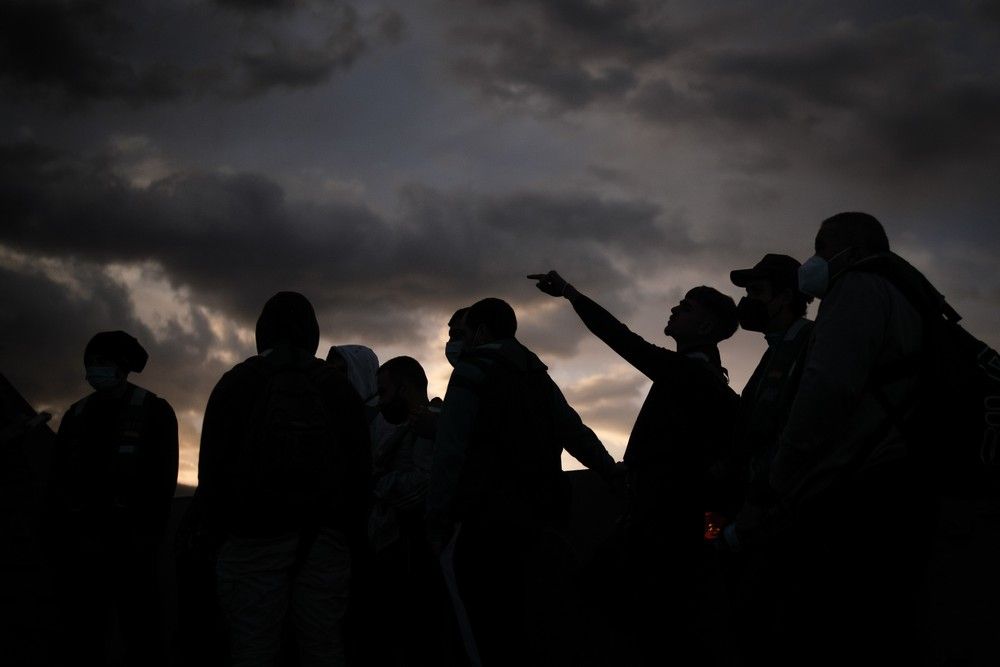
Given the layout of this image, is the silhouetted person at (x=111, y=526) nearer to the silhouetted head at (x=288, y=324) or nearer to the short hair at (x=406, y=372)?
the short hair at (x=406, y=372)

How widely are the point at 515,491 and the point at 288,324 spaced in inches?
50.9

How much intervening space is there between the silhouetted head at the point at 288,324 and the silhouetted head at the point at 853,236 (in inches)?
89.9

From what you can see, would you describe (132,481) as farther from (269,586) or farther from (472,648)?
(472,648)

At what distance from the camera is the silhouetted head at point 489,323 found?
4840mm

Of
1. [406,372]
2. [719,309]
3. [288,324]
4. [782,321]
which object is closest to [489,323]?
[406,372]

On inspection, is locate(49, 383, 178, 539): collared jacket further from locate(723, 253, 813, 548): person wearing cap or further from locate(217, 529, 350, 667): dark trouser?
locate(723, 253, 813, 548): person wearing cap

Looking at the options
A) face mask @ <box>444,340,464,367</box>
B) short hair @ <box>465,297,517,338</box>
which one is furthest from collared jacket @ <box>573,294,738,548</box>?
face mask @ <box>444,340,464,367</box>

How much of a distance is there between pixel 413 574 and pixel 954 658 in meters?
2.70

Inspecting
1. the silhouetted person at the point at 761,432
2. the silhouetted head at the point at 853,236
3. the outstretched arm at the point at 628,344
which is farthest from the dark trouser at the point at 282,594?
the silhouetted head at the point at 853,236

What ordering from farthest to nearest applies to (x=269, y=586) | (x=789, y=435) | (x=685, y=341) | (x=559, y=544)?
(x=559, y=544) → (x=685, y=341) → (x=269, y=586) → (x=789, y=435)

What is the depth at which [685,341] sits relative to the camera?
189 inches

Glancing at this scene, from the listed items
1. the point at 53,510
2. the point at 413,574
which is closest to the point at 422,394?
the point at 413,574

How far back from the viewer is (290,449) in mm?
4066

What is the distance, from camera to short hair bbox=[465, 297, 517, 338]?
15.9 feet
